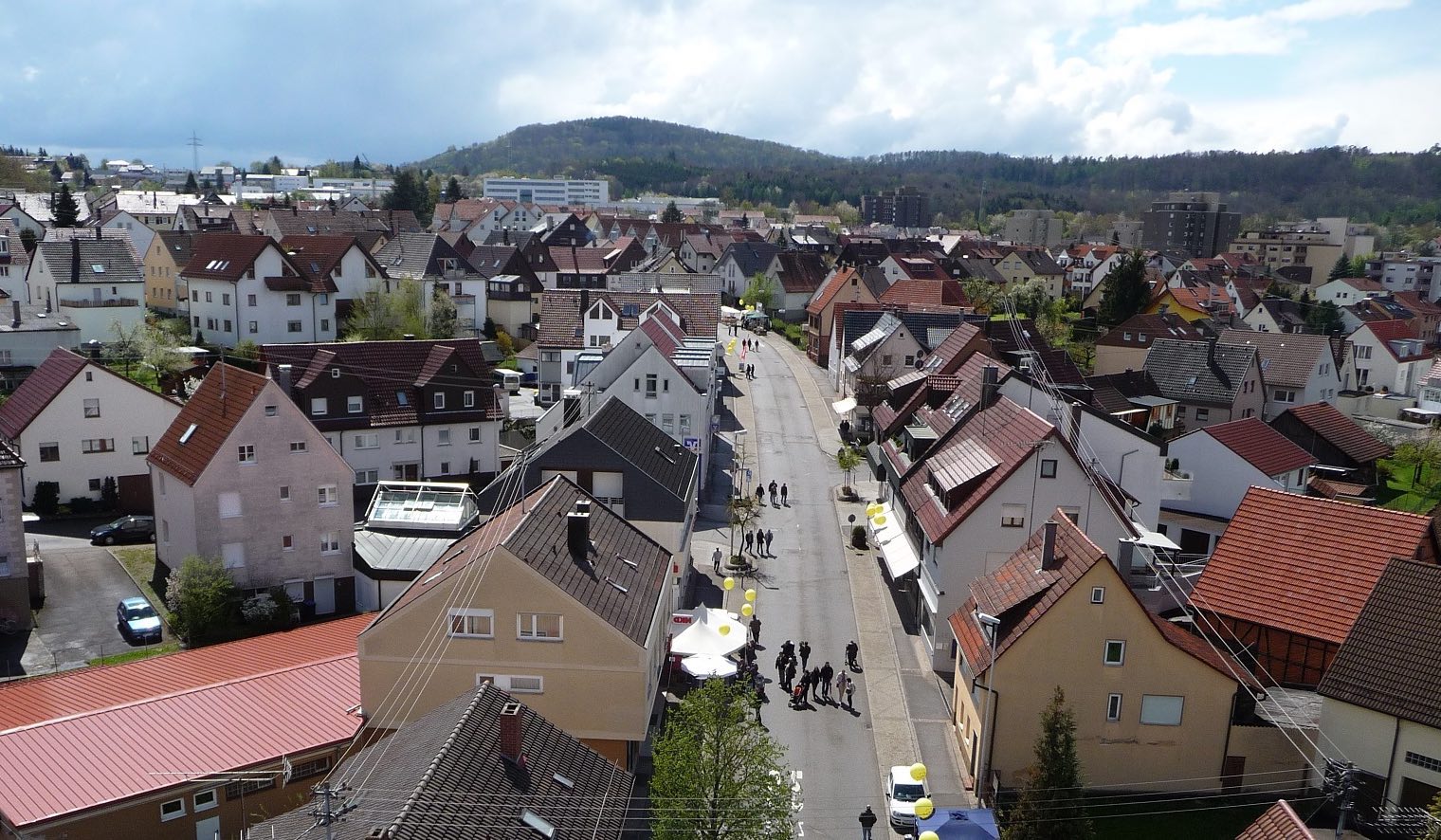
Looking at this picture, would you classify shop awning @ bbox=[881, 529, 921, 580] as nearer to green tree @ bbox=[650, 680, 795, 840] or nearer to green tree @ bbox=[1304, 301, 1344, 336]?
green tree @ bbox=[650, 680, 795, 840]

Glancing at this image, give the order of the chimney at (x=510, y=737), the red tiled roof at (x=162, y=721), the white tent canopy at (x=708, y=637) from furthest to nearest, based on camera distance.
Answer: the white tent canopy at (x=708, y=637) < the red tiled roof at (x=162, y=721) < the chimney at (x=510, y=737)

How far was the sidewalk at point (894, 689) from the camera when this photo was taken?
31.1 metres

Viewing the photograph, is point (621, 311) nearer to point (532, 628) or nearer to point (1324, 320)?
point (532, 628)

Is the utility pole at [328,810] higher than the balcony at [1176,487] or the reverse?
higher

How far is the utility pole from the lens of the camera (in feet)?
57.3

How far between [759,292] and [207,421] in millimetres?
78794

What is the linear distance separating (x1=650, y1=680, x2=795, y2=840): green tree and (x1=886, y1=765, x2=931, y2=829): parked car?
6003 mm

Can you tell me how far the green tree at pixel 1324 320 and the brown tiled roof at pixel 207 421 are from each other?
104m

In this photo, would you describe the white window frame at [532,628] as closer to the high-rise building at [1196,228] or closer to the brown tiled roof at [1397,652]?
the brown tiled roof at [1397,652]

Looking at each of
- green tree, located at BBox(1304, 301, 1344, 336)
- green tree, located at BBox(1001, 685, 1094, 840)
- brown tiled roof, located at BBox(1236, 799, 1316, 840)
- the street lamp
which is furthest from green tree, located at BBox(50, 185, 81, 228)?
green tree, located at BBox(1304, 301, 1344, 336)

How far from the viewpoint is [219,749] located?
25.0 meters

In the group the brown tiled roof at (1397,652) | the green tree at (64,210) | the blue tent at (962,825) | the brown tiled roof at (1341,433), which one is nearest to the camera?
the blue tent at (962,825)

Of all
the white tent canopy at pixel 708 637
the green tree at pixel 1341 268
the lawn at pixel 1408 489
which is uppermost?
the green tree at pixel 1341 268

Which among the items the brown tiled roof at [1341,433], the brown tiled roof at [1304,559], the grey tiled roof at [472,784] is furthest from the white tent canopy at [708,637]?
the brown tiled roof at [1341,433]
